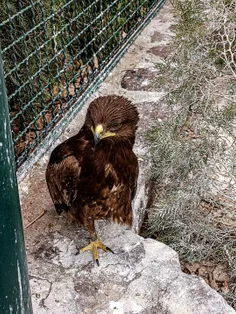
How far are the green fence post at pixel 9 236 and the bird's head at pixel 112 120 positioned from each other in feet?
3.86

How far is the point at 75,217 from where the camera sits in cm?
346

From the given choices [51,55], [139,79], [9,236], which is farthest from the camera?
[139,79]

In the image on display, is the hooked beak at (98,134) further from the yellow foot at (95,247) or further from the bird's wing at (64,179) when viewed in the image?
the yellow foot at (95,247)

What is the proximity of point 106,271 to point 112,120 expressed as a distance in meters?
0.76

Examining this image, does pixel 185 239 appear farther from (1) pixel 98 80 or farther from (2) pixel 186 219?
(1) pixel 98 80

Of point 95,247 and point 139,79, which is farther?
point 139,79

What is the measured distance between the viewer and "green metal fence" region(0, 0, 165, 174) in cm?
391

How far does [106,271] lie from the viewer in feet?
10.8

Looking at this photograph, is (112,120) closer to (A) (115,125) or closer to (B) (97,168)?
(A) (115,125)

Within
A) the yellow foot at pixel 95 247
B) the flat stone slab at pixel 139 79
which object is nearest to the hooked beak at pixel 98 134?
the yellow foot at pixel 95 247

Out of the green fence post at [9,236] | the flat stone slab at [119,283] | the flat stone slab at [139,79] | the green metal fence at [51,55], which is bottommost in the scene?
the flat stone slab at [139,79]

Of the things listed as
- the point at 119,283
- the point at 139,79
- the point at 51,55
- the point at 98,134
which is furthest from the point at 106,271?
the point at 139,79

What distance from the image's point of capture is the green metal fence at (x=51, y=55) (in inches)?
154

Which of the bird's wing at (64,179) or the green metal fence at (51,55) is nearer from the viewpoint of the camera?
the bird's wing at (64,179)
